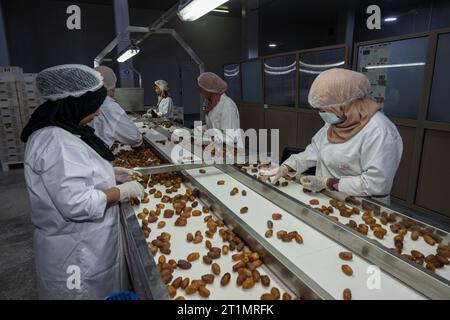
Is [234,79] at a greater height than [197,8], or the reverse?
[197,8]

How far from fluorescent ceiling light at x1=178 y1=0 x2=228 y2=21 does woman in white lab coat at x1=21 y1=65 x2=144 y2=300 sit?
87 centimetres

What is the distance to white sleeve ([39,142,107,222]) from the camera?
1374 mm

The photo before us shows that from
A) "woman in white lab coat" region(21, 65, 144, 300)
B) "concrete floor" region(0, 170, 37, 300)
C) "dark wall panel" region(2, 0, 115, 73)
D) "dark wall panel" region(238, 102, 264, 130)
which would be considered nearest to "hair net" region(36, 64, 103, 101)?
"woman in white lab coat" region(21, 65, 144, 300)

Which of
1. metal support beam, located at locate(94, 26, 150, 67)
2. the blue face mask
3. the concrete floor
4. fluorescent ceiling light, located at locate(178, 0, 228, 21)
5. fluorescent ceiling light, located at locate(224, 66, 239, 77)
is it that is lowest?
the concrete floor

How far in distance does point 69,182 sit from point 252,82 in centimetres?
635

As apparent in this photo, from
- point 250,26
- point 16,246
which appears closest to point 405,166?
point 16,246

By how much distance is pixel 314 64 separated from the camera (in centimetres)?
527

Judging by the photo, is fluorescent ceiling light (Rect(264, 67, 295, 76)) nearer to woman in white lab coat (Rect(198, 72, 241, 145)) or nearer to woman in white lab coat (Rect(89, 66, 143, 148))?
woman in white lab coat (Rect(198, 72, 241, 145))

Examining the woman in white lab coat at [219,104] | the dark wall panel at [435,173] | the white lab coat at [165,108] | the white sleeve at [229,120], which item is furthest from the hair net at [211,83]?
the white lab coat at [165,108]

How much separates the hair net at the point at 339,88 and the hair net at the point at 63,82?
1.33 meters

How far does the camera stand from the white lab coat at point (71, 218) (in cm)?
139

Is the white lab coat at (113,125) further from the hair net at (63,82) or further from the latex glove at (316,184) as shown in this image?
the latex glove at (316,184)

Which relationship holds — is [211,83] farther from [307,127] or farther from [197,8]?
[307,127]
